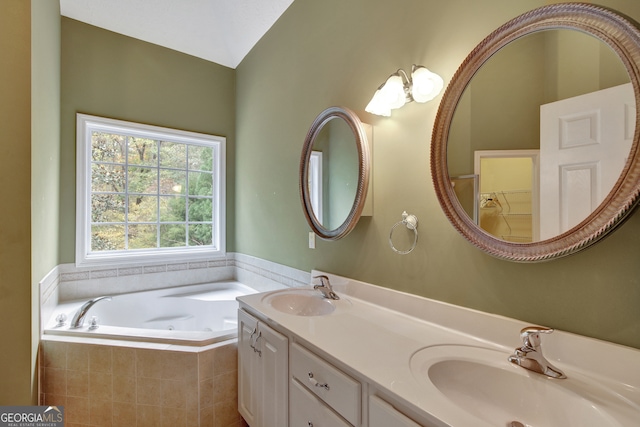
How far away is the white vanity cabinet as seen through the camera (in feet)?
4.19

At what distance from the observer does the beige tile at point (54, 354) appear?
177 cm

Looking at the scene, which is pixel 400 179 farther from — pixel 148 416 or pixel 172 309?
pixel 172 309

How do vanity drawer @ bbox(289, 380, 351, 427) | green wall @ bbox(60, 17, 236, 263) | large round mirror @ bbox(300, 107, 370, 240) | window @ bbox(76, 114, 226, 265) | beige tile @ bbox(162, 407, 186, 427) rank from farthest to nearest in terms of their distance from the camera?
window @ bbox(76, 114, 226, 265), green wall @ bbox(60, 17, 236, 263), beige tile @ bbox(162, 407, 186, 427), large round mirror @ bbox(300, 107, 370, 240), vanity drawer @ bbox(289, 380, 351, 427)

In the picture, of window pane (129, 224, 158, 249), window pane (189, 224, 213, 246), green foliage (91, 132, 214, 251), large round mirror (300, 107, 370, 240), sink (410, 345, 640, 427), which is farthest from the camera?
window pane (189, 224, 213, 246)

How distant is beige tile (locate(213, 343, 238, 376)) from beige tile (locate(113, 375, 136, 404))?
0.50m

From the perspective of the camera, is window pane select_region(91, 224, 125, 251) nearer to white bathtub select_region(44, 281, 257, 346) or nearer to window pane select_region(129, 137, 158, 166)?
white bathtub select_region(44, 281, 257, 346)

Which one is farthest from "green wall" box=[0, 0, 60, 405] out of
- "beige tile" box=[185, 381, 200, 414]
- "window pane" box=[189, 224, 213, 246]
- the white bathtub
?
"window pane" box=[189, 224, 213, 246]

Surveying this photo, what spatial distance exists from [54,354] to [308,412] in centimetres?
174

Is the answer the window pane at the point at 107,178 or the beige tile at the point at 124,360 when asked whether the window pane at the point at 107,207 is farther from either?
the beige tile at the point at 124,360

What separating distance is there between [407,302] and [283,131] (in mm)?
1647

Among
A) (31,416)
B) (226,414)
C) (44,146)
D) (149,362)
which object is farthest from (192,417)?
(44,146)

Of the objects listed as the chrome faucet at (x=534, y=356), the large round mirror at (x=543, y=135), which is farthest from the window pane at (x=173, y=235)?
the chrome faucet at (x=534, y=356)

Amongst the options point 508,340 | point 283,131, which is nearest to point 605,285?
point 508,340

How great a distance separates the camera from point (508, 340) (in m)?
1.02
